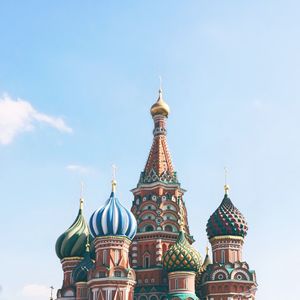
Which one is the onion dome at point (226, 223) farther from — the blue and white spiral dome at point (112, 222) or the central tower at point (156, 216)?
the blue and white spiral dome at point (112, 222)

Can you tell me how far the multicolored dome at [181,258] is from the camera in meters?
48.8

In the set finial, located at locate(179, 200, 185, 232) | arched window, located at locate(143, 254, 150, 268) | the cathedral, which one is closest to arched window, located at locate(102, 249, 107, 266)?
the cathedral

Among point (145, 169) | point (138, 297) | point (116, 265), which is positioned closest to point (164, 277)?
point (138, 297)

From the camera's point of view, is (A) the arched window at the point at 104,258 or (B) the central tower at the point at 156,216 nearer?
(A) the arched window at the point at 104,258

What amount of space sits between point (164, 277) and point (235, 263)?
584cm

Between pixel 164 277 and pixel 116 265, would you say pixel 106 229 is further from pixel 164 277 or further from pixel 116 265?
pixel 164 277

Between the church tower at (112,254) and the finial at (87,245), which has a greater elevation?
the finial at (87,245)

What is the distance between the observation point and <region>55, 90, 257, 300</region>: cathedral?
48250 millimetres

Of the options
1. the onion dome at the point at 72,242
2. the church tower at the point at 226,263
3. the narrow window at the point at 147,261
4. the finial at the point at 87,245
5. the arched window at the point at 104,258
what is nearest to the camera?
the arched window at the point at 104,258

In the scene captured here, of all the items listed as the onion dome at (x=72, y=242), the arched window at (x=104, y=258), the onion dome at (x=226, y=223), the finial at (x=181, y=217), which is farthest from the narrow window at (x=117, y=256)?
the onion dome at (x=226, y=223)

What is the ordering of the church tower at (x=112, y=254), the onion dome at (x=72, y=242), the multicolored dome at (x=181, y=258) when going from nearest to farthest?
1. the church tower at (x=112, y=254)
2. the multicolored dome at (x=181, y=258)
3. the onion dome at (x=72, y=242)

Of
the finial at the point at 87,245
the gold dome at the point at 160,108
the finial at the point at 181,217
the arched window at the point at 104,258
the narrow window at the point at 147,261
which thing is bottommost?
the arched window at the point at 104,258

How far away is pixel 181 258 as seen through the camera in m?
48.9

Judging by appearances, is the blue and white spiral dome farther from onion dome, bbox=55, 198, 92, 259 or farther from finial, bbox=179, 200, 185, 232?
onion dome, bbox=55, 198, 92, 259
